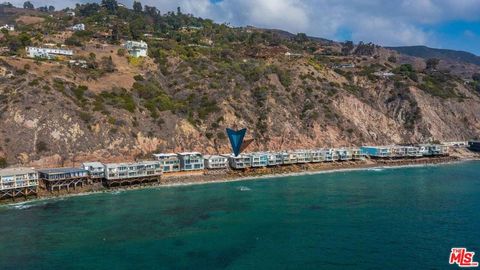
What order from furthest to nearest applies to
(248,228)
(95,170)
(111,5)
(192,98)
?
(111,5), (192,98), (95,170), (248,228)

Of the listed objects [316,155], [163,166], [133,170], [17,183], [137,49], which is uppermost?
[137,49]

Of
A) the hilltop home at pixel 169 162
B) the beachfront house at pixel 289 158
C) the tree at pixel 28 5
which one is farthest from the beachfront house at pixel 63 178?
the tree at pixel 28 5

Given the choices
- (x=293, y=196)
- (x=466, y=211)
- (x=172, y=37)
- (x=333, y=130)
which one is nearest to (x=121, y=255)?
(x=293, y=196)

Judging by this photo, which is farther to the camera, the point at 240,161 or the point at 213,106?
the point at 213,106

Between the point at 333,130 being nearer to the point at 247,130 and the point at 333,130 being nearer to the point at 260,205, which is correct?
Answer: the point at 247,130

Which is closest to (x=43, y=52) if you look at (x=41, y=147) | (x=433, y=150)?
(x=41, y=147)

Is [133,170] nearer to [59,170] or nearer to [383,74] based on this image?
[59,170]

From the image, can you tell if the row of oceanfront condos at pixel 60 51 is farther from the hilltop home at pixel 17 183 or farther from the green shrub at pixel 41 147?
the hilltop home at pixel 17 183

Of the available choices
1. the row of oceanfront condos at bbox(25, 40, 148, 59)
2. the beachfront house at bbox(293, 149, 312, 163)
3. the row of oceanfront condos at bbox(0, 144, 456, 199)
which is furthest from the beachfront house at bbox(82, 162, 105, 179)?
the row of oceanfront condos at bbox(25, 40, 148, 59)
